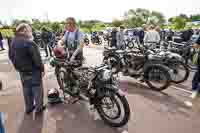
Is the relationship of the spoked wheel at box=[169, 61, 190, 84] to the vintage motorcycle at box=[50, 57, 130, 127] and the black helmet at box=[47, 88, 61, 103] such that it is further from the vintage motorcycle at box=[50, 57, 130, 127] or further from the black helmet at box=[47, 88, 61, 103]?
the black helmet at box=[47, 88, 61, 103]

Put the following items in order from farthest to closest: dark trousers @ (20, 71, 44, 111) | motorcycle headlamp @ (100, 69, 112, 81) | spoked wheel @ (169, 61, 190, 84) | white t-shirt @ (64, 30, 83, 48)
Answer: spoked wheel @ (169, 61, 190, 84) < white t-shirt @ (64, 30, 83, 48) < dark trousers @ (20, 71, 44, 111) < motorcycle headlamp @ (100, 69, 112, 81)

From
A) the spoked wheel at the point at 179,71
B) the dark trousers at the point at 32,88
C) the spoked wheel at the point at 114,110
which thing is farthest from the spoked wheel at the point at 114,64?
the dark trousers at the point at 32,88

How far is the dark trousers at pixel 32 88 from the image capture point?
11.2 ft

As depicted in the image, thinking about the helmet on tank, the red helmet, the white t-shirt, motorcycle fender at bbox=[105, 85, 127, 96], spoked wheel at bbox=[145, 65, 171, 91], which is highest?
the white t-shirt

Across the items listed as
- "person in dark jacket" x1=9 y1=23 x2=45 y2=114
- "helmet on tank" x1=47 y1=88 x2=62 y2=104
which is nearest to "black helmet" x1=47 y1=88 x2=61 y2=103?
"helmet on tank" x1=47 y1=88 x2=62 y2=104

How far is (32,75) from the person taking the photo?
11.2 ft

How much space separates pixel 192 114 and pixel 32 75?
10.2 feet

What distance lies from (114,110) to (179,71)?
318cm

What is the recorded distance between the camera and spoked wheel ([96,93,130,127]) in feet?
9.69

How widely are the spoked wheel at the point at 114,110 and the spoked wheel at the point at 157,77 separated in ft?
6.59

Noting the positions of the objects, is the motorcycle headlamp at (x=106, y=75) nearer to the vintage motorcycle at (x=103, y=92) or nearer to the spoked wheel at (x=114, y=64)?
the vintage motorcycle at (x=103, y=92)

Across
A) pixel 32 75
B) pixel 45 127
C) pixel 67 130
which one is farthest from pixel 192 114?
pixel 32 75

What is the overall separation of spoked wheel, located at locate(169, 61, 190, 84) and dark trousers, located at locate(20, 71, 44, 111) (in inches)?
142

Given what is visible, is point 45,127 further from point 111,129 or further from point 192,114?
point 192,114
